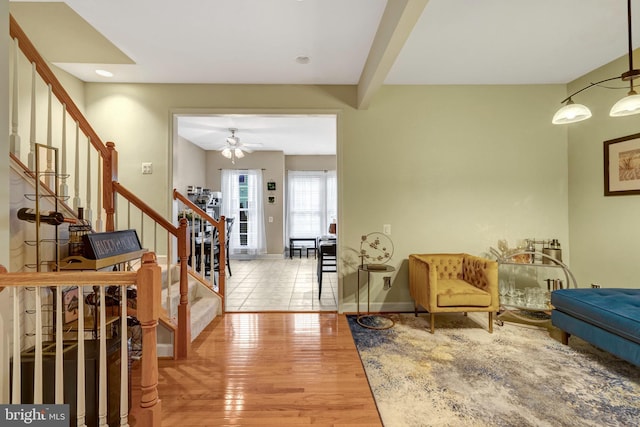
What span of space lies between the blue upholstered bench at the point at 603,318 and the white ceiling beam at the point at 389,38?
2.58 meters

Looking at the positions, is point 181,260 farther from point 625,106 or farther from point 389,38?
point 625,106

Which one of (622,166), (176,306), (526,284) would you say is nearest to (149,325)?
(176,306)

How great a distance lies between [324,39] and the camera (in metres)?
2.55

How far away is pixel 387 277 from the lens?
3445 mm

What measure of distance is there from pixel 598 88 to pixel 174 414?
16.2 feet

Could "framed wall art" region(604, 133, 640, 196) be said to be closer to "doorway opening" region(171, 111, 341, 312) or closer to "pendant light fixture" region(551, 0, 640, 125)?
"pendant light fixture" region(551, 0, 640, 125)

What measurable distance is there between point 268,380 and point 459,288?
2.03 metres

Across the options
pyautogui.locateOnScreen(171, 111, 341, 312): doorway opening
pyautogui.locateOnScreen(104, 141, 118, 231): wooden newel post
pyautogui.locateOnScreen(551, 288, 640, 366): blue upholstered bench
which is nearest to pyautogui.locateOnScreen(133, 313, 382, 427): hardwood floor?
pyautogui.locateOnScreen(104, 141, 118, 231): wooden newel post

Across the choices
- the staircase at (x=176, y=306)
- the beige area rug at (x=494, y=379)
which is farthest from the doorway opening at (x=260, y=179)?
the beige area rug at (x=494, y=379)

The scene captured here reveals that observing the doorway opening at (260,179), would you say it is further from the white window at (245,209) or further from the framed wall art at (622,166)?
the framed wall art at (622,166)

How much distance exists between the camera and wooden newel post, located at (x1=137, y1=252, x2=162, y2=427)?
1303mm

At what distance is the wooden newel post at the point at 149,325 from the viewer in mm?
1303

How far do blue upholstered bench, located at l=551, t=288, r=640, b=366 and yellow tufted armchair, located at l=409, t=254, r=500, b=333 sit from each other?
530 millimetres

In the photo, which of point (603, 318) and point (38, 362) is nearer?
point (38, 362)
